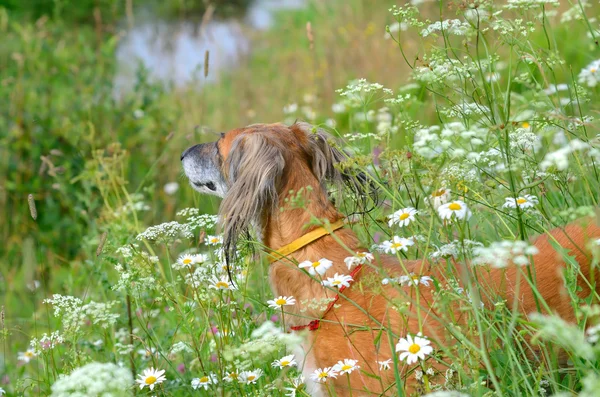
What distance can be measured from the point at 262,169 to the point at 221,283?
642 mm

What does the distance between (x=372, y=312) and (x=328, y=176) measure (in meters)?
0.80

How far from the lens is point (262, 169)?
3439 millimetres

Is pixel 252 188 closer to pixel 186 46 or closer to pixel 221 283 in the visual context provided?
pixel 221 283

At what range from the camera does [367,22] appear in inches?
454

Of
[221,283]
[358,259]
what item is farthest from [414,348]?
[221,283]

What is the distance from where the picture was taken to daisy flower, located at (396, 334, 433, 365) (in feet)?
6.94

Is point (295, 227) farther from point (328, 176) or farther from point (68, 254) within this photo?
point (68, 254)

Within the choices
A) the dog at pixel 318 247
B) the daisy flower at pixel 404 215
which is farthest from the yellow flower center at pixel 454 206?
the dog at pixel 318 247

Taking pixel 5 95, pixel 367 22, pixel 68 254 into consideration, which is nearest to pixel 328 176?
pixel 68 254

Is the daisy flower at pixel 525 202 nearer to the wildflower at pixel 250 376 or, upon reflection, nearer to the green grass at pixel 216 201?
the green grass at pixel 216 201

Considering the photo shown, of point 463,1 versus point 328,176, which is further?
point 328,176

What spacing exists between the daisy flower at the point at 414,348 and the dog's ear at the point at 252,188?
129cm

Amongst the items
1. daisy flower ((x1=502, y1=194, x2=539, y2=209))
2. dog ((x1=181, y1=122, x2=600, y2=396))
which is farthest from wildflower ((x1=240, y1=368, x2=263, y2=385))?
daisy flower ((x1=502, y1=194, x2=539, y2=209))

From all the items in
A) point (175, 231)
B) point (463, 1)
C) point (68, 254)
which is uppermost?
point (463, 1)
